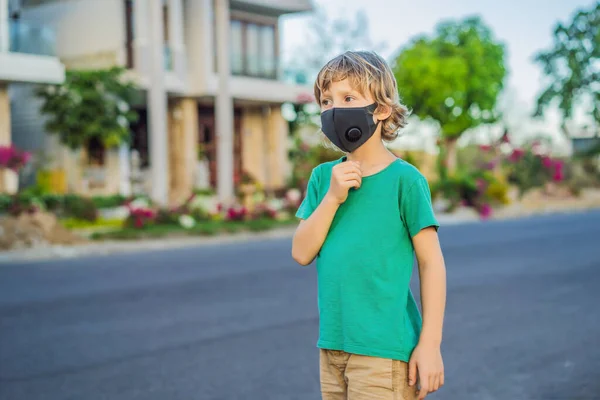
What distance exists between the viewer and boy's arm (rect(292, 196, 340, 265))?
8.11 ft

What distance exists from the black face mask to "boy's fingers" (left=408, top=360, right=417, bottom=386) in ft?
2.29

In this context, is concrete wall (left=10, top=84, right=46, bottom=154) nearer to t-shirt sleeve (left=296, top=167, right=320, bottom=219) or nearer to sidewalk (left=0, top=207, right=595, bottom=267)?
sidewalk (left=0, top=207, right=595, bottom=267)

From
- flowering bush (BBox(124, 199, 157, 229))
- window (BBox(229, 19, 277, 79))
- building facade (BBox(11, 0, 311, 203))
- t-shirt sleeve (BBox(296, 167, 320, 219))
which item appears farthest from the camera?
window (BBox(229, 19, 277, 79))

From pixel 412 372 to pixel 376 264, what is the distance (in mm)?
350

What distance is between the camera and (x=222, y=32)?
2572cm

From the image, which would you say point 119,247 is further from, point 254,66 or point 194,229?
point 254,66

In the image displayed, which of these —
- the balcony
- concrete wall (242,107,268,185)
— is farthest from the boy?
concrete wall (242,107,268,185)

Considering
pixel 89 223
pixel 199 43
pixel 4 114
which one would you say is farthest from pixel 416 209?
pixel 199 43

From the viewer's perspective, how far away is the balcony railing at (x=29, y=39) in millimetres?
20828

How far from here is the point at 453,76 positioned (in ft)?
144

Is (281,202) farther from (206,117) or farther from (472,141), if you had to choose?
(472,141)

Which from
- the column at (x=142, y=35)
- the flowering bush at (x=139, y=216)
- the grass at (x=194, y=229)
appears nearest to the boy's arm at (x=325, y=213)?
the grass at (x=194, y=229)

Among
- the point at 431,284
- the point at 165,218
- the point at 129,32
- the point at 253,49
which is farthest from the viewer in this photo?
the point at 253,49

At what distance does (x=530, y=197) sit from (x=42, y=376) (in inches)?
1182
